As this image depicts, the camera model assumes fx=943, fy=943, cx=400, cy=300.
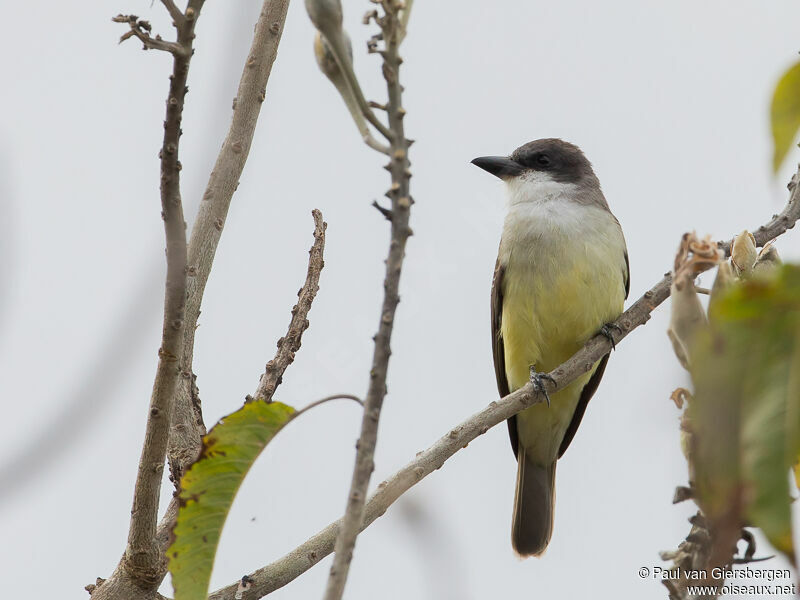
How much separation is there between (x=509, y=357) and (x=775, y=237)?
2484mm

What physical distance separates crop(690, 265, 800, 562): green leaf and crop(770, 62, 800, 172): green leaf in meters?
0.33

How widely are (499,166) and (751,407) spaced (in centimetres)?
548

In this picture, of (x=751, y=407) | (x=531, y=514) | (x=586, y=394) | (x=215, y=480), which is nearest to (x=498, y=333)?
(x=586, y=394)

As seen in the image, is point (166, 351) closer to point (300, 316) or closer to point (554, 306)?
point (300, 316)

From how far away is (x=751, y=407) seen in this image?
1024mm

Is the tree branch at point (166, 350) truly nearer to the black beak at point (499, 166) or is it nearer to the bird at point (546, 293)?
the bird at point (546, 293)

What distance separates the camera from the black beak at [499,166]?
638 centimetres

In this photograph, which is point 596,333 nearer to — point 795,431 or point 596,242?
point 596,242

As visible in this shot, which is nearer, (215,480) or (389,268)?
(389,268)

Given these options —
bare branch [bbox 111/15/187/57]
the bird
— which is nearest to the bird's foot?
the bird

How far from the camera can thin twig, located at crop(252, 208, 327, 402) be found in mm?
3887

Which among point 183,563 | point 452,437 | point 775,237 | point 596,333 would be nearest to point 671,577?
point 183,563

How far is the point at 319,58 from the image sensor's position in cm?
175

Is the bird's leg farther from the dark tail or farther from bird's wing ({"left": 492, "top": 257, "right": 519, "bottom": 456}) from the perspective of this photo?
the dark tail
